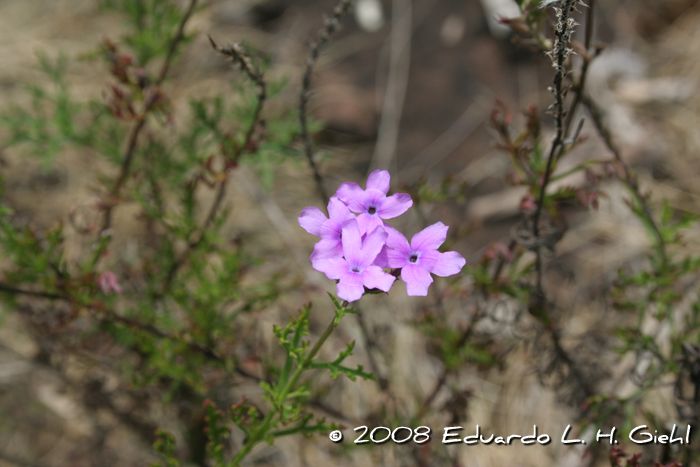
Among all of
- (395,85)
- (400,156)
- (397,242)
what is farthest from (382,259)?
(395,85)

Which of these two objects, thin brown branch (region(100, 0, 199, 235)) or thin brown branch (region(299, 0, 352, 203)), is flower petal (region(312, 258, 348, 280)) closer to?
thin brown branch (region(299, 0, 352, 203))

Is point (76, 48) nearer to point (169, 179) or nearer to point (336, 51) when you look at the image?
point (336, 51)

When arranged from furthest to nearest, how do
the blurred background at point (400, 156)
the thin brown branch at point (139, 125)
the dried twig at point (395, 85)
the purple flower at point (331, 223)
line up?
the dried twig at point (395, 85), the blurred background at point (400, 156), the thin brown branch at point (139, 125), the purple flower at point (331, 223)

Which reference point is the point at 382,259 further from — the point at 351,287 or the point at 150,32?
the point at 150,32

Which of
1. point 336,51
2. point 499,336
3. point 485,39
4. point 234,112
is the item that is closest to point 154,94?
point 234,112

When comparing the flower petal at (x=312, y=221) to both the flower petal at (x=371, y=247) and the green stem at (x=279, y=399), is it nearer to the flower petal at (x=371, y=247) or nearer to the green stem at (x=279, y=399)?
the flower petal at (x=371, y=247)

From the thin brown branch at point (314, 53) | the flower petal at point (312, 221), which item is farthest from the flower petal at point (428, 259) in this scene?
the thin brown branch at point (314, 53)

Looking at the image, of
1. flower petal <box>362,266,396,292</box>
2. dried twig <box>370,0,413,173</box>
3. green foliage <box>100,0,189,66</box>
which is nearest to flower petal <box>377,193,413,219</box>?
flower petal <box>362,266,396,292</box>
